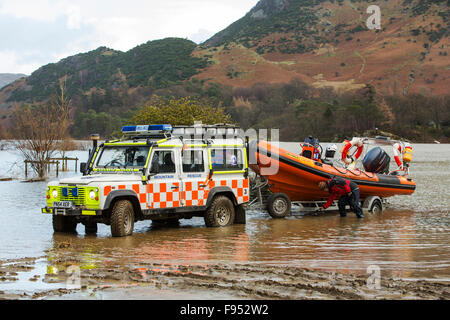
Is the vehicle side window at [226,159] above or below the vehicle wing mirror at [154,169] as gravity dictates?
above

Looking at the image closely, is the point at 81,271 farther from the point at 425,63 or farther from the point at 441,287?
the point at 425,63

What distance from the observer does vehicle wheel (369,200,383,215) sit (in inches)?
714

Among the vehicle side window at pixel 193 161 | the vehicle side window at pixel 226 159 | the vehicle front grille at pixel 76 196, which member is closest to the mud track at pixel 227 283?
the vehicle front grille at pixel 76 196

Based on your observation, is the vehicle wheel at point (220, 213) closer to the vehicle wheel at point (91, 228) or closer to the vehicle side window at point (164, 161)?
the vehicle side window at point (164, 161)

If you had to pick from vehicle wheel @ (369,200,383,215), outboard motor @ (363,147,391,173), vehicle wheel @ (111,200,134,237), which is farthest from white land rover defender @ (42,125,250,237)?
outboard motor @ (363,147,391,173)

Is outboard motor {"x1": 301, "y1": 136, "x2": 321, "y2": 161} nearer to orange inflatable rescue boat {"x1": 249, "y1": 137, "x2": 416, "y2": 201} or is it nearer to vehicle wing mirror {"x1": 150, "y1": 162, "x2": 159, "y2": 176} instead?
orange inflatable rescue boat {"x1": 249, "y1": 137, "x2": 416, "y2": 201}

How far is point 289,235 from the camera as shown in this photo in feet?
44.1

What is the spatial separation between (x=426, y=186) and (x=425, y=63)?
114079mm

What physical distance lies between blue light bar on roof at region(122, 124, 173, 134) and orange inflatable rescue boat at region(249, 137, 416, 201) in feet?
11.4

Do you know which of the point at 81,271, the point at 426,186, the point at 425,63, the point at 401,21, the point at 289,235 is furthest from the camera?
the point at 401,21

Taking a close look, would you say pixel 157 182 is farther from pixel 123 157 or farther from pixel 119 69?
pixel 119 69

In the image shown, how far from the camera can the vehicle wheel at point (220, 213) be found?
13.8m

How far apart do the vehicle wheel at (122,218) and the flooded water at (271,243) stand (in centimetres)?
18
